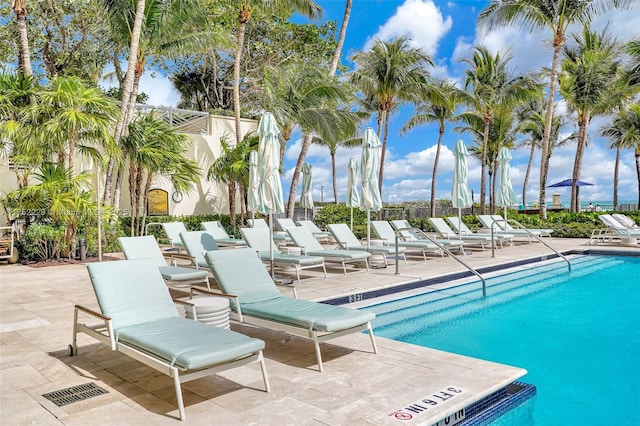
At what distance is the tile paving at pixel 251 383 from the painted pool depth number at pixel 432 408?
0.17 feet

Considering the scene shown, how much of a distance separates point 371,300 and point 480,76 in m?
19.2

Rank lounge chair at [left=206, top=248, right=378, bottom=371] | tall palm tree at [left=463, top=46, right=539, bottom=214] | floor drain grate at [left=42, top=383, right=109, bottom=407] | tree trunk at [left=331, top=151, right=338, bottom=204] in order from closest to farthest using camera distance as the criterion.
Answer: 1. floor drain grate at [left=42, top=383, right=109, bottom=407]
2. lounge chair at [left=206, top=248, right=378, bottom=371]
3. tall palm tree at [left=463, top=46, right=539, bottom=214]
4. tree trunk at [left=331, top=151, right=338, bottom=204]

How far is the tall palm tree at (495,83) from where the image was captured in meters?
22.9

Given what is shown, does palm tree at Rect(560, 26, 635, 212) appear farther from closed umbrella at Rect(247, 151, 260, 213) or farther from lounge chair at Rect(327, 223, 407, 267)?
closed umbrella at Rect(247, 151, 260, 213)

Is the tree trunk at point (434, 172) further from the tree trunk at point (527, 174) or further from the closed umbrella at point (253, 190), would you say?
the closed umbrella at point (253, 190)

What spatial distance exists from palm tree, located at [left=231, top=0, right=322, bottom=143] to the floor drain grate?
13707mm

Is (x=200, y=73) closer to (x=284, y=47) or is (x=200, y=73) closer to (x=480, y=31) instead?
(x=284, y=47)

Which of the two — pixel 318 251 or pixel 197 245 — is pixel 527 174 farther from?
pixel 197 245

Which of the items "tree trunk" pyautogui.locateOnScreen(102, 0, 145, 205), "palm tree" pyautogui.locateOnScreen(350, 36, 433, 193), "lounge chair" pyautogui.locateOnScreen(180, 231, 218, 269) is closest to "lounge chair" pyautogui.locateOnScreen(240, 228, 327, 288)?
"lounge chair" pyautogui.locateOnScreen(180, 231, 218, 269)

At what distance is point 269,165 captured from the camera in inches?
343

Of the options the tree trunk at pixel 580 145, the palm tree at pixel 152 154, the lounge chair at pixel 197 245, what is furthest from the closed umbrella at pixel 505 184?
the lounge chair at pixel 197 245

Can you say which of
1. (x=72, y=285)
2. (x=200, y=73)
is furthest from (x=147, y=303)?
(x=200, y=73)

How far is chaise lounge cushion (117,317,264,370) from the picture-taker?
3385mm

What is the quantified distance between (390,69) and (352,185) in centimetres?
846
